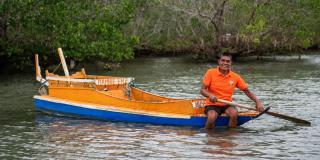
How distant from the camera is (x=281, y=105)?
1648 centimetres

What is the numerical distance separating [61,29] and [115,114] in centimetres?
1106

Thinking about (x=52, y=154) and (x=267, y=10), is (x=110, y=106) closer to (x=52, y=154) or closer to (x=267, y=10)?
(x=52, y=154)

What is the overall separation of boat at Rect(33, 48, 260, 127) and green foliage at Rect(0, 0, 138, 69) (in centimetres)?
783

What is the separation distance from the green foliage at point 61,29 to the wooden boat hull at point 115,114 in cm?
836

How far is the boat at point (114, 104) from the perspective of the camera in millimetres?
13055

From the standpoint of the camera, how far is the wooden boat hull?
12891mm

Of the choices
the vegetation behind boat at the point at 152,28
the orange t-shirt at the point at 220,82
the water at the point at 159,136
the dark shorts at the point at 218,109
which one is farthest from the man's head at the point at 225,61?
the vegetation behind boat at the point at 152,28

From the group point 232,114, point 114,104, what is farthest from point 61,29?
point 232,114

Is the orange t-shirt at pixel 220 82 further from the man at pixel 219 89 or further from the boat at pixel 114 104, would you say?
the boat at pixel 114 104

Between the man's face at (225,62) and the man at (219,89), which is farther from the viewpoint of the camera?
the man at (219,89)

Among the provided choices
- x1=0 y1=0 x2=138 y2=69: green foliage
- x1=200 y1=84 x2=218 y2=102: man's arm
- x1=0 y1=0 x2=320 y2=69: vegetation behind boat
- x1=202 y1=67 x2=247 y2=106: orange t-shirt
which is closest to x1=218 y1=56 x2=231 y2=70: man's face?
x1=202 y1=67 x2=247 y2=106: orange t-shirt

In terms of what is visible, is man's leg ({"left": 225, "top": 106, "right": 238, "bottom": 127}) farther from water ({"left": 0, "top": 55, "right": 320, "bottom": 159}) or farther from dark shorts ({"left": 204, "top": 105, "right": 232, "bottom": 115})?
water ({"left": 0, "top": 55, "right": 320, "bottom": 159})

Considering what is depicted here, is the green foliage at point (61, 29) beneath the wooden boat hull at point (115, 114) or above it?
above

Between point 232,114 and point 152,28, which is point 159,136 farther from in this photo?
point 152,28
